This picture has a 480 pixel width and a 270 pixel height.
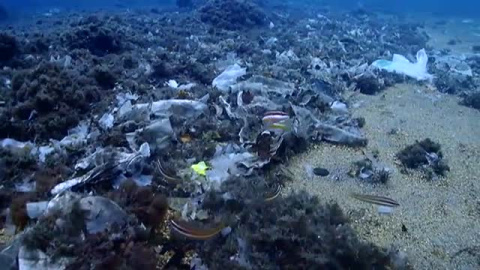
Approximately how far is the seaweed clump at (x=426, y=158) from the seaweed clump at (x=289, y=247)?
318 centimetres

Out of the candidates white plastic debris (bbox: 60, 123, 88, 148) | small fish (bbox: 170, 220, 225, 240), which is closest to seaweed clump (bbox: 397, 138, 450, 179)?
small fish (bbox: 170, 220, 225, 240)

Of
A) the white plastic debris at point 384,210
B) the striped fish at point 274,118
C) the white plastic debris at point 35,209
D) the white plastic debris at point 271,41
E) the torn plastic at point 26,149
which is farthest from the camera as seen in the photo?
the white plastic debris at point 271,41

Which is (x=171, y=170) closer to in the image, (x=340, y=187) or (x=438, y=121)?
(x=340, y=187)

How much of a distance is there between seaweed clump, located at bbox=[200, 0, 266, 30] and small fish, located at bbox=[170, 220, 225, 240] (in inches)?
664

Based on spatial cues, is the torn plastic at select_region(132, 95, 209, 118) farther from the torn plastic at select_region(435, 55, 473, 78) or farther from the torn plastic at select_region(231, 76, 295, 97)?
the torn plastic at select_region(435, 55, 473, 78)

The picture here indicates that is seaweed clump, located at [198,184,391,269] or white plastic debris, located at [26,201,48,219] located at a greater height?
white plastic debris, located at [26,201,48,219]

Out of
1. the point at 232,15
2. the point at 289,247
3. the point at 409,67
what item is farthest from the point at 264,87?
the point at 232,15

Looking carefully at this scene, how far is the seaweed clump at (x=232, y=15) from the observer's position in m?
20.3

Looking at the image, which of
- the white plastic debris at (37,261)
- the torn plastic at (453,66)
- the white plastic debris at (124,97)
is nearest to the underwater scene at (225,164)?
the white plastic debris at (37,261)

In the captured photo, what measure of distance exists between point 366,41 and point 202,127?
51.6 feet

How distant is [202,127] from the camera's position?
7.40 metres

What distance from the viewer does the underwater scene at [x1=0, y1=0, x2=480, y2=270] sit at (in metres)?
4.24

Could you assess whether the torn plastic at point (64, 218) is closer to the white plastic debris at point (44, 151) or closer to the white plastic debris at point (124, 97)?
the white plastic debris at point (44, 151)

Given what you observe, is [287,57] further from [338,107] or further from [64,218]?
[64,218]
